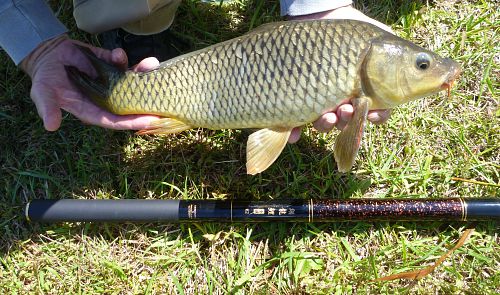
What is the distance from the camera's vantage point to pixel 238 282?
2549mm

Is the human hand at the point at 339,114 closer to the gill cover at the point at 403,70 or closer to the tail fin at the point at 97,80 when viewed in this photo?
the gill cover at the point at 403,70

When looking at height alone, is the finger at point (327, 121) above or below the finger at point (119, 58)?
below

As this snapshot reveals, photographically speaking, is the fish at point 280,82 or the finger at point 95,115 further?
the finger at point 95,115

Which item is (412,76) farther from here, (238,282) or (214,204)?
(238,282)

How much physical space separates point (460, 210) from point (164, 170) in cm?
163

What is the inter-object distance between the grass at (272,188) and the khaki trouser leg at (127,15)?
624 millimetres

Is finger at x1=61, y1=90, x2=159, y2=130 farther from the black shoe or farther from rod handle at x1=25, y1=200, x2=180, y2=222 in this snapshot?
the black shoe

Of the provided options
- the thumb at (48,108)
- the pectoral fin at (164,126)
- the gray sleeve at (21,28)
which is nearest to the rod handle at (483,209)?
the pectoral fin at (164,126)

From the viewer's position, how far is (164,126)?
239 cm

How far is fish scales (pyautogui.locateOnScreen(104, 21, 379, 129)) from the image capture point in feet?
6.93

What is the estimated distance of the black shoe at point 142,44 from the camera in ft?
9.57

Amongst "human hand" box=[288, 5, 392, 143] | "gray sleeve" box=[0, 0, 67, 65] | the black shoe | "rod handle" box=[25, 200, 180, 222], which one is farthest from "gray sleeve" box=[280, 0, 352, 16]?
"gray sleeve" box=[0, 0, 67, 65]

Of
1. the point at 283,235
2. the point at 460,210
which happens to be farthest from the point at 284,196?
the point at 460,210

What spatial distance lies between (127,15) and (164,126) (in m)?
0.70
